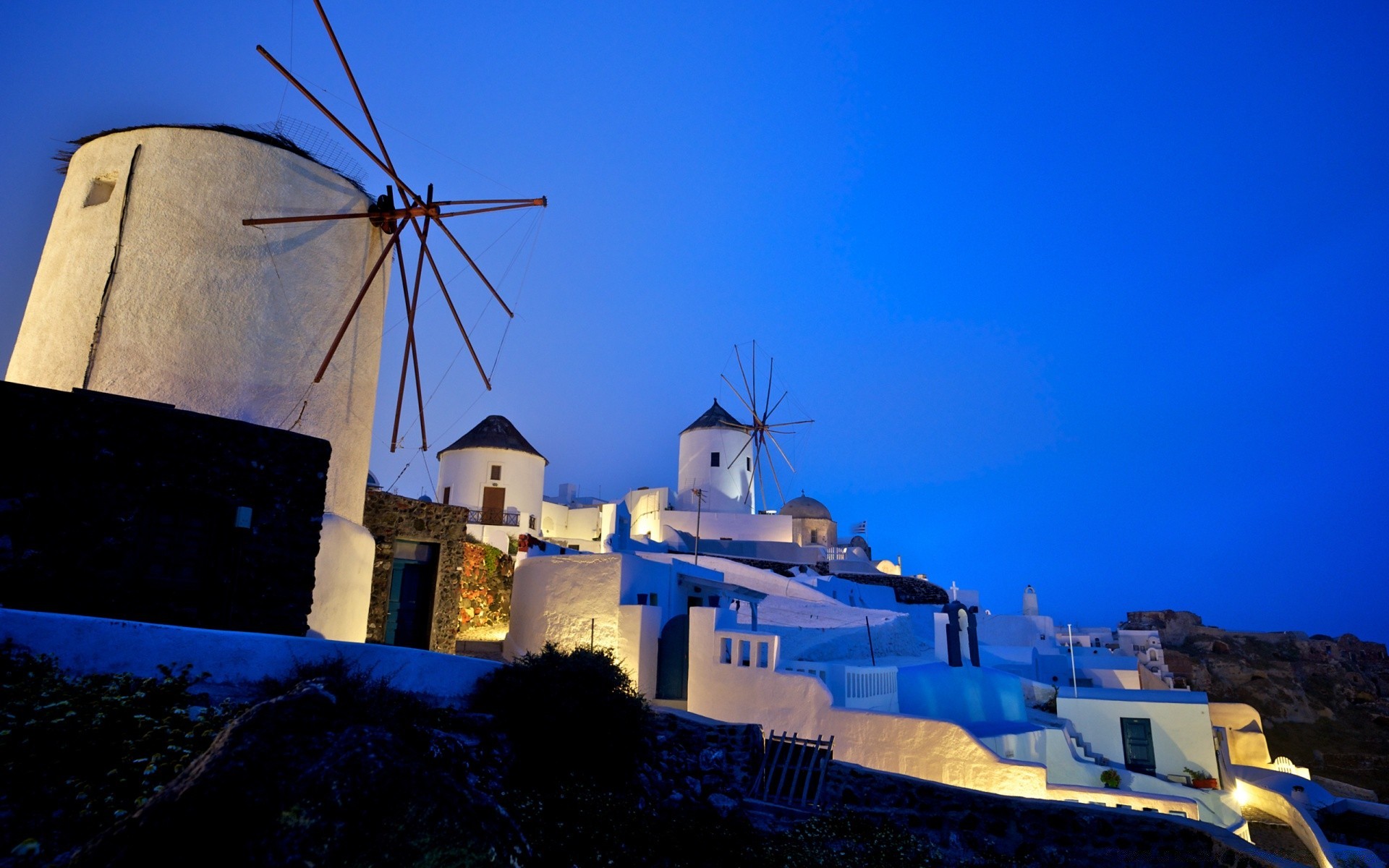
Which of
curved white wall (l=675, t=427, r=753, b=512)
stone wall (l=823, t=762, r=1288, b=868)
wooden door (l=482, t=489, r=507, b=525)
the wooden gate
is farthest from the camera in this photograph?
curved white wall (l=675, t=427, r=753, b=512)

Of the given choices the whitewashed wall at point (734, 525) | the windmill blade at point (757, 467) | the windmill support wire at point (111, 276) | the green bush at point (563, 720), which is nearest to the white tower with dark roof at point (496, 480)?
the whitewashed wall at point (734, 525)

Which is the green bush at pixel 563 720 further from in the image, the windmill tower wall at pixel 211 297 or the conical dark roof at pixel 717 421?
the conical dark roof at pixel 717 421

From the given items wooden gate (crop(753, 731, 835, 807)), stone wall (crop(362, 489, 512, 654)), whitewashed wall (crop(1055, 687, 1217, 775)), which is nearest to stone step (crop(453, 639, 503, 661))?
stone wall (crop(362, 489, 512, 654))

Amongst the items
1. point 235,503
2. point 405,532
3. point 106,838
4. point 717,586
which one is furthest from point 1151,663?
point 106,838

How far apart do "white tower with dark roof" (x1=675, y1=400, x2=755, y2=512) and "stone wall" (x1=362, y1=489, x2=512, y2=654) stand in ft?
58.6

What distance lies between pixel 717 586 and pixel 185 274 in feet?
34.6

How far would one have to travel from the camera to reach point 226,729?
142 inches

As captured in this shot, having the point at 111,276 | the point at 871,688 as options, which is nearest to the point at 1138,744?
the point at 871,688

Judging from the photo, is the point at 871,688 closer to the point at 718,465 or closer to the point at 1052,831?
the point at 1052,831

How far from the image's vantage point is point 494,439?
2692 cm

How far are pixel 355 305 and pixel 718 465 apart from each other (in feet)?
82.3

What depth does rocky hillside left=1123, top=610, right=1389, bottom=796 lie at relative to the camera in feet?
91.2

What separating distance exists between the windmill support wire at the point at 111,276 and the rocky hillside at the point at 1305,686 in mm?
34519

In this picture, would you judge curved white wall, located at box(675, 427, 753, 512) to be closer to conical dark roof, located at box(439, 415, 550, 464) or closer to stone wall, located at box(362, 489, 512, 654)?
conical dark roof, located at box(439, 415, 550, 464)
